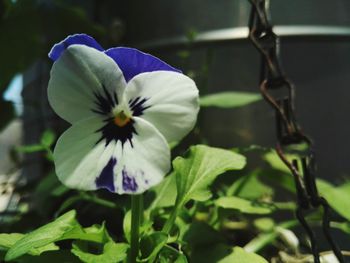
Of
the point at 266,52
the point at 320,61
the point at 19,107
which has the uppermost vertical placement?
the point at 266,52

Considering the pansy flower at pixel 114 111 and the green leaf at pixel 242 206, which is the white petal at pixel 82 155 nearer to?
the pansy flower at pixel 114 111

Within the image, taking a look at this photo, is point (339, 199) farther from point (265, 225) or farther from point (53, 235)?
point (53, 235)

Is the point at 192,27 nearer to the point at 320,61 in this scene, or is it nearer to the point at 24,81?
the point at 320,61

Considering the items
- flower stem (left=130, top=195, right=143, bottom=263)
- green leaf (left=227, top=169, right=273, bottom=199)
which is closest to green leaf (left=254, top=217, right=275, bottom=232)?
green leaf (left=227, top=169, right=273, bottom=199)

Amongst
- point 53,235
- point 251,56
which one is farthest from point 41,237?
point 251,56

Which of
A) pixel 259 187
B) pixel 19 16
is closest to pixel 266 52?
pixel 259 187

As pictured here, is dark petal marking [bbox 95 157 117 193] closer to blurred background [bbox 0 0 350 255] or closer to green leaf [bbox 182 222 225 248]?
green leaf [bbox 182 222 225 248]
